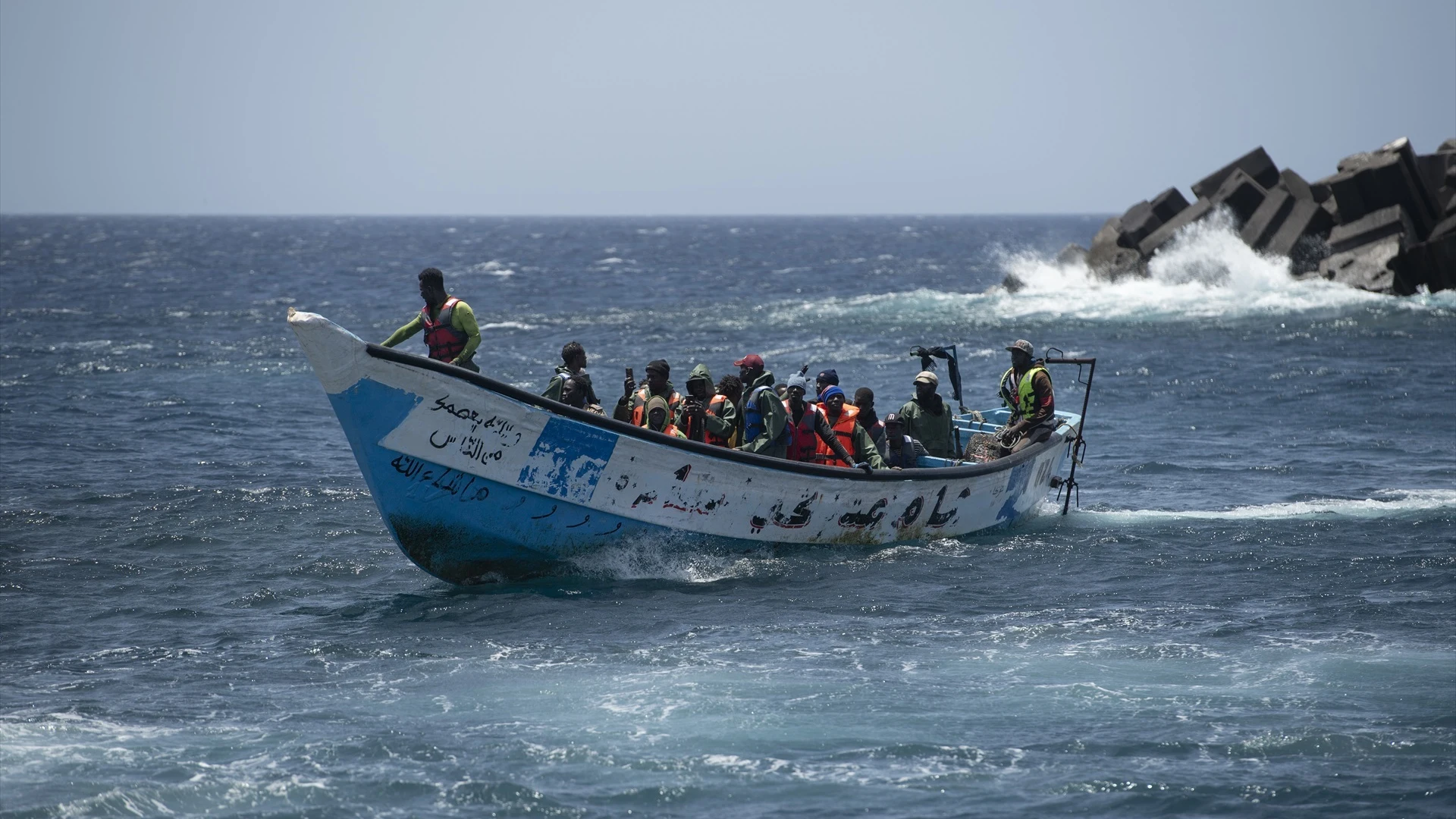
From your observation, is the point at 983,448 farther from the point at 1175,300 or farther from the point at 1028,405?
the point at 1175,300

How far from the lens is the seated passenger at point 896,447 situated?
14.0m

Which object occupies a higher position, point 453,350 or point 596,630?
point 453,350

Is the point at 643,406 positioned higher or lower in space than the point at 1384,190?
lower

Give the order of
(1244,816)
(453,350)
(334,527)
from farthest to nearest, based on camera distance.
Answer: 1. (334,527)
2. (453,350)
3. (1244,816)

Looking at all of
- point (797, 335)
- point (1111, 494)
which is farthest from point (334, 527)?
point (797, 335)

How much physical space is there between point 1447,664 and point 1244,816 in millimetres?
3322

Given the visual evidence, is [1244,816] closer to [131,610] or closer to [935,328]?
[131,610]

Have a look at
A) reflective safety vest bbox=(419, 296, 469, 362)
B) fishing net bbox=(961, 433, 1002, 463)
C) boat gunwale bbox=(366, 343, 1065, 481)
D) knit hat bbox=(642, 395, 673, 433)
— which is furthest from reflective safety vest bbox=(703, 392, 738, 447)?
fishing net bbox=(961, 433, 1002, 463)

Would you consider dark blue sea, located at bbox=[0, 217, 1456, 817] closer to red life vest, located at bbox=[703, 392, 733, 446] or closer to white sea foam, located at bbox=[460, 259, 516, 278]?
red life vest, located at bbox=[703, 392, 733, 446]

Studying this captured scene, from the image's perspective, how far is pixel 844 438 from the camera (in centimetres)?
1337

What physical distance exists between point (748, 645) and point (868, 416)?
147 inches

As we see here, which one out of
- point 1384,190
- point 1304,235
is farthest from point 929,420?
point 1304,235

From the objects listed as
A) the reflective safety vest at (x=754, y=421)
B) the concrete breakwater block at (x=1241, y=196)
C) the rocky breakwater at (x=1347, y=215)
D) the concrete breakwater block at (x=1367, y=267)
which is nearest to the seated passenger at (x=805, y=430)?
the reflective safety vest at (x=754, y=421)

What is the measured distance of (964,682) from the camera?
9727 mm
